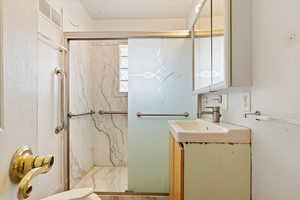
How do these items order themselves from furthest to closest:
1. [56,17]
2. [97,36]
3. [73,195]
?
[97,36]
[56,17]
[73,195]

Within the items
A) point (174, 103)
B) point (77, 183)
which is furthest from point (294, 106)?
point (77, 183)

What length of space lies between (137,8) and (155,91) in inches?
54.0

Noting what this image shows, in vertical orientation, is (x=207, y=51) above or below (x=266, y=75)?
above

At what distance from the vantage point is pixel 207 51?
1.91m

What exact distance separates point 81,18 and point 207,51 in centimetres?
197

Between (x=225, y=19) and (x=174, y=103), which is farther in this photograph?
(x=174, y=103)

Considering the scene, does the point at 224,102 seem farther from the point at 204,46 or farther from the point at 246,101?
the point at 204,46

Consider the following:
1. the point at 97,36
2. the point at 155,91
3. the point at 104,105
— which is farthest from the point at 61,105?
the point at 104,105

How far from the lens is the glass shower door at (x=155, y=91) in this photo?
2674 mm

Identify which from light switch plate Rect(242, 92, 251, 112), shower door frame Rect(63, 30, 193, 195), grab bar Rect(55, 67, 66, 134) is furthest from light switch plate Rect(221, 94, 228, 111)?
grab bar Rect(55, 67, 66, 134)

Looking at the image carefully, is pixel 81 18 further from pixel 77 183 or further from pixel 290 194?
pixel 290 194

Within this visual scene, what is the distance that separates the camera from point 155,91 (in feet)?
8.84

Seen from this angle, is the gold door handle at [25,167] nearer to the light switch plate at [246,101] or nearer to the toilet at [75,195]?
the toilet at [75,195]

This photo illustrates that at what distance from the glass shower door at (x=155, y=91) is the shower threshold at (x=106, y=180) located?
0.46m
